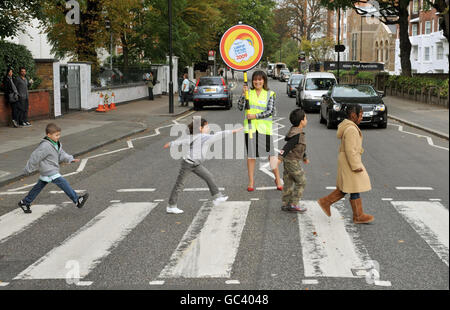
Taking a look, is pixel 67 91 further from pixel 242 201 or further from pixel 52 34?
pixel 242 201

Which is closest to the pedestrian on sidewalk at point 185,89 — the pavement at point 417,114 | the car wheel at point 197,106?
the car wheel at point 197,106

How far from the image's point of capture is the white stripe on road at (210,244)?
5426mm

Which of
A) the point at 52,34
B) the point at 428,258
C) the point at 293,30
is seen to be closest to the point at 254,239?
the point at 428,258

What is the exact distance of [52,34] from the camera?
3142cm

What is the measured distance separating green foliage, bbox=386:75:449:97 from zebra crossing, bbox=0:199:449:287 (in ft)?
61.6

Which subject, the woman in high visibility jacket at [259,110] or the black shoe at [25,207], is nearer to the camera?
the black shoe at [25,207]

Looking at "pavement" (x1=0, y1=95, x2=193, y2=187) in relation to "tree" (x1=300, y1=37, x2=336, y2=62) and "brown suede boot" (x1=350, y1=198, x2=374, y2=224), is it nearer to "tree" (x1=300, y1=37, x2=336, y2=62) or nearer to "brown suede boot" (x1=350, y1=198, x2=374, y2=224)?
"brown suede boot" (x1=350, y1=198, x2=374, y2=224)

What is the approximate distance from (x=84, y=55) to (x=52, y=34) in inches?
108

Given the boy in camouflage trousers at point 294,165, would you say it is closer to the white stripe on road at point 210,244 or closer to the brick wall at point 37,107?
the white stripe on road at point 210,244

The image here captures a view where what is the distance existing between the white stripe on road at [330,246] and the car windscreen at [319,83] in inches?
780

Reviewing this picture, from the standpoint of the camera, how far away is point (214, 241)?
6473mm

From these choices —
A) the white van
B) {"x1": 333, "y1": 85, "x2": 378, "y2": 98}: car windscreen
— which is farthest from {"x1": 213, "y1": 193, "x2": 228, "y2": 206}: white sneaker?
the white van

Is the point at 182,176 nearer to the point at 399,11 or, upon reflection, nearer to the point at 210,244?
the point at 210,244

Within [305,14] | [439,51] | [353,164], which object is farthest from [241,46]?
[305,14]
